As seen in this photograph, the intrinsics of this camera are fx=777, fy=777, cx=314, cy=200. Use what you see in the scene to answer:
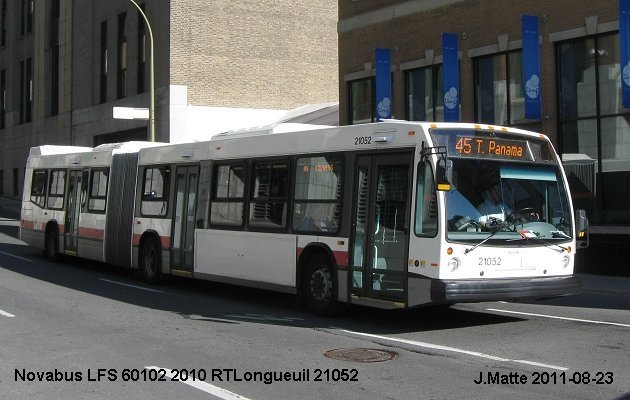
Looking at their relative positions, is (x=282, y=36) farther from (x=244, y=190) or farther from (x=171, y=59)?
(x=244, y=190)

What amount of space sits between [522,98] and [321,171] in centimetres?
1106

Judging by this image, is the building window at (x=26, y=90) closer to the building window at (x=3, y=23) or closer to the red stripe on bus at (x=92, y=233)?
the building window at (x=3, y=23)

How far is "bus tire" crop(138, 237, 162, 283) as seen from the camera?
16141 millimetres

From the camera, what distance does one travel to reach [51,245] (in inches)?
829

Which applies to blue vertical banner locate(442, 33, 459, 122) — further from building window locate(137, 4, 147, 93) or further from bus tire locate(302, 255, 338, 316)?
building window locate(137, 4, 147, 93)

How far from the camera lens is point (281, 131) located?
13.6m

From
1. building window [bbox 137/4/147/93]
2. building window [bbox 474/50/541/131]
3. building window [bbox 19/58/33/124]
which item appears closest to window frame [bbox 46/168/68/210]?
building window [bbox 474/50/541/131]

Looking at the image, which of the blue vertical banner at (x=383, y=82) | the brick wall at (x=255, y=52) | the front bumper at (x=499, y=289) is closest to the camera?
the front bumper at (x=499, y=289)

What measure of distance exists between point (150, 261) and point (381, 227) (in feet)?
23.9

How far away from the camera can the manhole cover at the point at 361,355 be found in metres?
8.70

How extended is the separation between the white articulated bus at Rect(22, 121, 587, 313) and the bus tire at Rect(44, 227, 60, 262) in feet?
28.7

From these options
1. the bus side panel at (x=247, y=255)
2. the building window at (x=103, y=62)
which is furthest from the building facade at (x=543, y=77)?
the building window at (x=103, y=62)

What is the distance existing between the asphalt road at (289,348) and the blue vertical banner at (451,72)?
897 centimetres

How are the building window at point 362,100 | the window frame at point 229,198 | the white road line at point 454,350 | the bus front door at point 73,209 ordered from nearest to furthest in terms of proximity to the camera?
1. the white road line at point 454,350
2. the window frame at point 229,198
3. the bus front door at point 73,209
4. the building window at point 362,100
